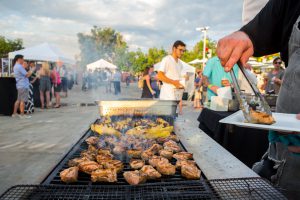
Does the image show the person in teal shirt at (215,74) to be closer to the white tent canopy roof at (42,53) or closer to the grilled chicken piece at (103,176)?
the grilled chicken piece at (103,176)

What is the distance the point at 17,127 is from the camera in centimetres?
704

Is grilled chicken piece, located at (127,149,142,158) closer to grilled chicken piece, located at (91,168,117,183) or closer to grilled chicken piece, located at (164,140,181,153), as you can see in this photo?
grilled chicken piece, located at (164,140,181,153)

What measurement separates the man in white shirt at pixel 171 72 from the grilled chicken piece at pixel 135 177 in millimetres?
3563

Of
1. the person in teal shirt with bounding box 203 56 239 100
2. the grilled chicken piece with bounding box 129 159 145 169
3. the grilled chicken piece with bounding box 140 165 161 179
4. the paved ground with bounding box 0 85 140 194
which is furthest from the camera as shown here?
the person in teal shirt with bounding box 203 56 239 100

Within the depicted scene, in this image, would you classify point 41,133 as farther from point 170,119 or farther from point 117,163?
point 117,163

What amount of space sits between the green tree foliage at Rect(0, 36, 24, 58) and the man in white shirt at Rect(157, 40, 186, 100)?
39.3 m

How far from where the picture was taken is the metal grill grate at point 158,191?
1.31 meters

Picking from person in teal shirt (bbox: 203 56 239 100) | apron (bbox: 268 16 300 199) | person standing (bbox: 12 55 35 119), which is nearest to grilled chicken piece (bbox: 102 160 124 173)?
apron (bbox: 268 16 300 199)

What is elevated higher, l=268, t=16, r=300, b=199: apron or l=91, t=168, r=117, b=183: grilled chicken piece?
l=268, t=16, r=300, b=199: apron

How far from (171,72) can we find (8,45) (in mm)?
48153

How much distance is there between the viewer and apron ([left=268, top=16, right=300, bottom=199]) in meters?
A: 1.61

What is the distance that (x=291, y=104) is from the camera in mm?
1689

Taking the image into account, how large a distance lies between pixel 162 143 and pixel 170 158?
1.33ft

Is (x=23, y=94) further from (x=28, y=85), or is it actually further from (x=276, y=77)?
(x=276, y=77)
